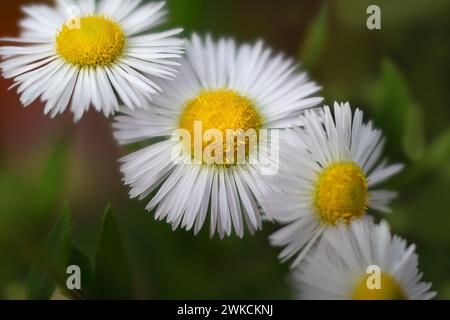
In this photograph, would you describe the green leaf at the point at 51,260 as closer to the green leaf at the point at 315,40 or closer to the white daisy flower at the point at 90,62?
the white daisy flower at the point at 90,62

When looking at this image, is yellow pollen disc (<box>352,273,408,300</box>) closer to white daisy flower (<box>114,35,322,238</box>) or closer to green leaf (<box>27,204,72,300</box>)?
white daisy flower (<box>114,35,322,238</box>)

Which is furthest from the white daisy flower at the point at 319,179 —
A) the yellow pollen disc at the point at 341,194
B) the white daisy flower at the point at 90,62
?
the white daisy flower at the point at 90,62

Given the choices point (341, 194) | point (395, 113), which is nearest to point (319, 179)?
point (341, 194)

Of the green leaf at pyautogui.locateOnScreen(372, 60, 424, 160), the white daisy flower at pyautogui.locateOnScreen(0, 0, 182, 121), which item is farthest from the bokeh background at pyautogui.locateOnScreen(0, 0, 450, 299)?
the white daisy flower at pyautogui.locateOnScreen(0, 0, 182, 121)

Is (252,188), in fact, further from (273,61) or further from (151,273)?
(151,273)

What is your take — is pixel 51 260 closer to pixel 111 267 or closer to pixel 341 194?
pixel 111 267

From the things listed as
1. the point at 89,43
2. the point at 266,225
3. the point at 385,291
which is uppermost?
the point at 89,43
